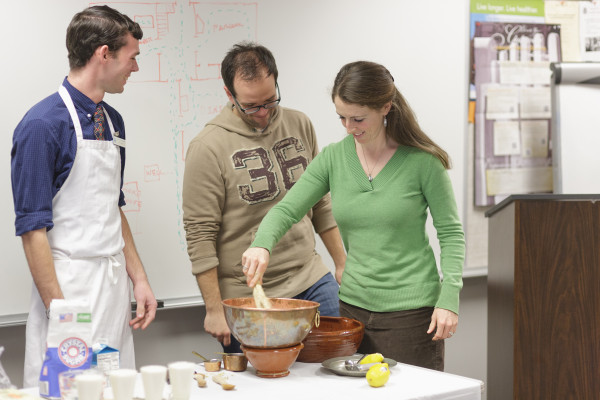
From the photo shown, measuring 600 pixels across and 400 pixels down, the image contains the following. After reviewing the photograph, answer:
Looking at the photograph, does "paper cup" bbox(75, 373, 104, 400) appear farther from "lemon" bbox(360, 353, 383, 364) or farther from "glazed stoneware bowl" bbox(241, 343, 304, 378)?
"lemon" bbox(360, 353, 383, 364)

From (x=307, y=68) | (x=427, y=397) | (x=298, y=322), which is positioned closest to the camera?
(x=427, y=397)

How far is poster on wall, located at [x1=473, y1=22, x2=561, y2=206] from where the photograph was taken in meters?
3.69

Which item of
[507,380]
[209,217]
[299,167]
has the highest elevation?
[299,167]

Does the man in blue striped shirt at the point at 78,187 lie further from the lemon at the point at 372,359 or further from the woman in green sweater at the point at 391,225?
the lemon at the point at 372,359

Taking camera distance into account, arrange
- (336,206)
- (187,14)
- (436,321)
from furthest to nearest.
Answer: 1. (187,14)
2. (336,206)
3. (436,321)

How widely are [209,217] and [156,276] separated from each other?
543 millimetres

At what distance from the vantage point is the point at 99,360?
1.82 meters

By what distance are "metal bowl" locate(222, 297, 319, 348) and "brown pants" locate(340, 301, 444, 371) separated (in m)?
0.34

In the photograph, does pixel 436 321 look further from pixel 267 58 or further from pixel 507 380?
pixel 267 58

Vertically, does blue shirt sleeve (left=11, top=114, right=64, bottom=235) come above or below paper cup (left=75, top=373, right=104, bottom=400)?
above

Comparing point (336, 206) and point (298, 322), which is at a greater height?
point (336, 206)

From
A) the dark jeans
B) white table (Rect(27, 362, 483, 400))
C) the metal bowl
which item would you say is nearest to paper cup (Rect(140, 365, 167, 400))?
white table (Rect(27, 362, 483, 400))

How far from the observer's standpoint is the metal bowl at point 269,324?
6.14 ft

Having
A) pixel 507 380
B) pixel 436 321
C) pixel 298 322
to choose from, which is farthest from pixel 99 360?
pixel 507 380
